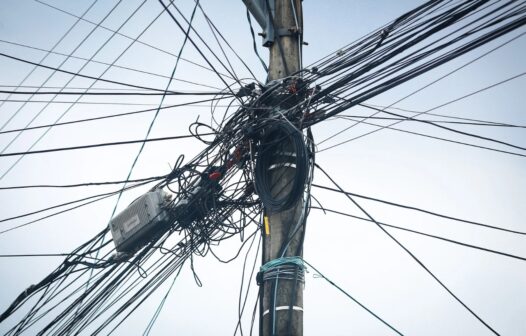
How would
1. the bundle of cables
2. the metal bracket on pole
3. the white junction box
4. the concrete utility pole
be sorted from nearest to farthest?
1. the concrete utility pole
2. the bundle of cables
3. the metal bracket on pole
4. the white junction box

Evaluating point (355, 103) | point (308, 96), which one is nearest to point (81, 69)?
point (308, 96)

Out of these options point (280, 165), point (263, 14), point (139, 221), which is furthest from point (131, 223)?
point (263, 14)

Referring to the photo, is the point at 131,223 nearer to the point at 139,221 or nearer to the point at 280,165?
the point at 139,221

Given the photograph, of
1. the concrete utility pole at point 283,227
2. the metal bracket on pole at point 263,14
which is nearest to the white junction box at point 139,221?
the concrete utility pole at point 283,227

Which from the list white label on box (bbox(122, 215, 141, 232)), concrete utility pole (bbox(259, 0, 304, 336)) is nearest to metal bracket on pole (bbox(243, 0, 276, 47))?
concrete utility pole (bbox(259, 0, 304, 336))

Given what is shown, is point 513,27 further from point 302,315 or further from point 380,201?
point 302,315

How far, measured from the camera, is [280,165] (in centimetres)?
374

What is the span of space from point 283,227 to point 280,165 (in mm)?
515

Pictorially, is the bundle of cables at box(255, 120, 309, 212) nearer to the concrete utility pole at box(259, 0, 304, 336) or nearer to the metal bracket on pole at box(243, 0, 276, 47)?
the concrete utility pole at box(259, 0, 304, 336)

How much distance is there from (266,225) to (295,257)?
39 cm

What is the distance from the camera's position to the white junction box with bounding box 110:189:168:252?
457cm

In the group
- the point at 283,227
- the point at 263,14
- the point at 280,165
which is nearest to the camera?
the point at 283,227

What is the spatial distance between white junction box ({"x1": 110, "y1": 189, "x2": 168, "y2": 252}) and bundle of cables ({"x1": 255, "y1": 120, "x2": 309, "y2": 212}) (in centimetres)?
124

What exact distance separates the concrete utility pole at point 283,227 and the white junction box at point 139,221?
138 centimetres
